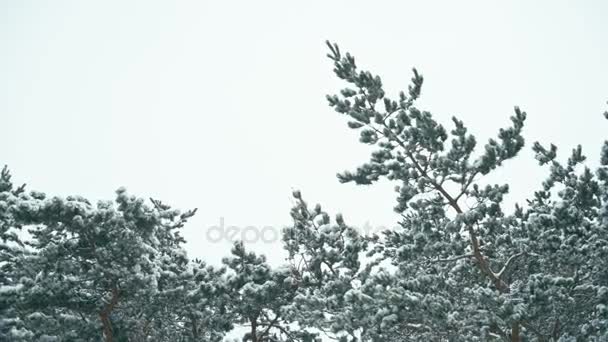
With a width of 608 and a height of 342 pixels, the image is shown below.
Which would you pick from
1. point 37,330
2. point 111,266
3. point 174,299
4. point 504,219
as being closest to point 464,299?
point 504,219

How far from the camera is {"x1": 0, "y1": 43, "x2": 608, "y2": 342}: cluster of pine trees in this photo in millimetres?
11492

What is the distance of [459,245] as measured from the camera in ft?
40.3

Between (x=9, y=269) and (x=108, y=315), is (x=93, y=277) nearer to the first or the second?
(x=108, y=315)

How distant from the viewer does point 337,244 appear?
13172mm

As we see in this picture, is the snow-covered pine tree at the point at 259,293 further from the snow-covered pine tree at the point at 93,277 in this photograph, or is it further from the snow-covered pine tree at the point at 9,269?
the snow-covered pine tree at the point at 9,269

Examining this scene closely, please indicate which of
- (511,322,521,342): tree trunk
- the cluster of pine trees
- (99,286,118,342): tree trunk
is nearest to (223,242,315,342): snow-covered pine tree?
the cluster of pine trees

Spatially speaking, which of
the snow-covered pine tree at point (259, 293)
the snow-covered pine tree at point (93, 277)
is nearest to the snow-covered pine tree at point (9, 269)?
the snow-covered pine tree at point (93, 277)

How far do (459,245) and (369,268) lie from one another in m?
2.23

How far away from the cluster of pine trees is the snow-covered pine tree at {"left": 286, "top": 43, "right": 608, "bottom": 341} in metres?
0.03

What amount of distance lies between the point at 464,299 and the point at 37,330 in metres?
10.5

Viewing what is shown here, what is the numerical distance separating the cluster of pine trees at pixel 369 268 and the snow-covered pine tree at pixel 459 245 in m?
0.03

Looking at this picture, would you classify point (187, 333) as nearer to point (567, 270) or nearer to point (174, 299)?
point (174, 299)

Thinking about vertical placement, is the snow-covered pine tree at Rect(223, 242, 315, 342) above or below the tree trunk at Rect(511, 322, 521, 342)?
above

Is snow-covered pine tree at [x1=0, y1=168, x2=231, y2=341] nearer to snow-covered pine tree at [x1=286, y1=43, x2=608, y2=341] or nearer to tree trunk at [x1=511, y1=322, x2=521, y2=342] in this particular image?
snow-covered pine tree at [x1=286, y1=43, x2=608, y2=341]
